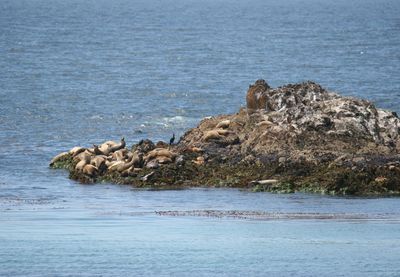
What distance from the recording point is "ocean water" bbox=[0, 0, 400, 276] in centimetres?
2814

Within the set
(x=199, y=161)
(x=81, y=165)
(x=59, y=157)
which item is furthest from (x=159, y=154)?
(x=59, y=157)

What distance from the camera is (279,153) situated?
1618 inches

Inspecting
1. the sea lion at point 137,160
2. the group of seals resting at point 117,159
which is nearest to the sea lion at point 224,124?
Result: the group of seals resting at point 117,159

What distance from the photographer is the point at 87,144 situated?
52.5 meters

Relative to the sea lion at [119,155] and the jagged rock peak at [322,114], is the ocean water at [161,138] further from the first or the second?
the jagged rock peak at [322,114]

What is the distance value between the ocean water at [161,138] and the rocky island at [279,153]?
1029mm

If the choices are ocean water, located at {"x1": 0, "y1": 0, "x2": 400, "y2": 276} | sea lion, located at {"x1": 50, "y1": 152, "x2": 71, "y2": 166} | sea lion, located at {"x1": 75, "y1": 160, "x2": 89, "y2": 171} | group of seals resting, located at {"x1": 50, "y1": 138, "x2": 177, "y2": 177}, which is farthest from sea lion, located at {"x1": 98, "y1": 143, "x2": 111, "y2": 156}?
sea lion, located at {"x1": 50, "y1": 152, "x2": 71, "y2": 166}

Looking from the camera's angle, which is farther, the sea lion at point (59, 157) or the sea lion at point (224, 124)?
the sea lion at point (59, 157)

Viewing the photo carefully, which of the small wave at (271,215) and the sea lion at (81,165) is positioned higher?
the sea lion at (81,165)

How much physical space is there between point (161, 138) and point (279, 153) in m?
13.8

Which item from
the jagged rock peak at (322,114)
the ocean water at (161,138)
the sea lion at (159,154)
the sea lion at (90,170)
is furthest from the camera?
the sea lion at (90,170)

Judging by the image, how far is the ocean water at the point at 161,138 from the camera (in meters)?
28.1

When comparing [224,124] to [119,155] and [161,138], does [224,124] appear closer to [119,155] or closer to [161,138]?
[119,155]

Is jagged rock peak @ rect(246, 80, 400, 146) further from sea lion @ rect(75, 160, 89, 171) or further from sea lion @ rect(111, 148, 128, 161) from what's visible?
sea lion @ rect(75, 160, 89, 171)
